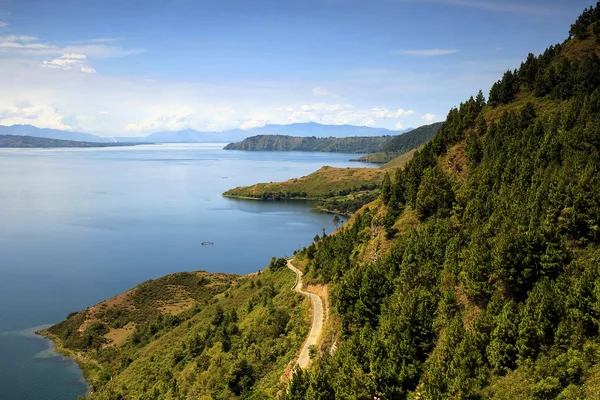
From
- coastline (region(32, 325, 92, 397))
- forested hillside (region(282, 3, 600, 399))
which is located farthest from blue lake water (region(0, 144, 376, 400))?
forested hillside (region(282, 3, 600, 399))

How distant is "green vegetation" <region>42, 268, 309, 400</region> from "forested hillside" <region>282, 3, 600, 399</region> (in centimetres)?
751

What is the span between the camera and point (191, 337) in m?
70.2

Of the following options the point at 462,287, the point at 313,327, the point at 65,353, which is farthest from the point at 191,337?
the point at 462,287

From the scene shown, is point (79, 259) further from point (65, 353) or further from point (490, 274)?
point (490, 274)

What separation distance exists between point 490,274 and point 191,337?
4977 centimetres

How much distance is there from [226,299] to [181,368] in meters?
29.6

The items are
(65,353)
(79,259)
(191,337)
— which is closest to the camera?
(191,337)

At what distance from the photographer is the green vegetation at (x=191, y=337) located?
163 feet

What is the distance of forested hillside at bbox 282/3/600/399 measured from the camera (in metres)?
28.4

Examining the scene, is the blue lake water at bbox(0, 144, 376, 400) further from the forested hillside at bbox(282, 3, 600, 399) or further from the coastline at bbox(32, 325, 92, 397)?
the forested hillside at bbox(282, 3, 600, 399)

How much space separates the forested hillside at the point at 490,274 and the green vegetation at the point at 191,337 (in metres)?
7.51

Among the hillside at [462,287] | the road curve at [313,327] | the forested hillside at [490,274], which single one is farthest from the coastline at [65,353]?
the forested hillside at [490,274]

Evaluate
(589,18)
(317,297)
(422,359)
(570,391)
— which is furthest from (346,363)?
(589,18)

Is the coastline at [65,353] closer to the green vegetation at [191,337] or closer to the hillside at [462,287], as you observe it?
the green vegetation at [191,337]
